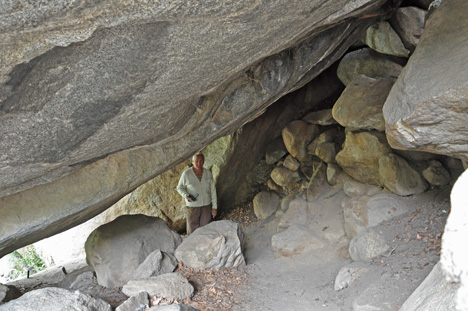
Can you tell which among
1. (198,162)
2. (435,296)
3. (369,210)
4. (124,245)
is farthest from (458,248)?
(198,162)

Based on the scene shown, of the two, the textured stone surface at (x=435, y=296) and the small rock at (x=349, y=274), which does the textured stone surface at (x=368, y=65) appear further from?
the textured stone surface at (x=435, y=296)

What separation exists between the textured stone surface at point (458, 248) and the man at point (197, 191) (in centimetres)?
642

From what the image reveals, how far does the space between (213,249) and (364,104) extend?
347 cm

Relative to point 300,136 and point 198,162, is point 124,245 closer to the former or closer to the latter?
point 198,162

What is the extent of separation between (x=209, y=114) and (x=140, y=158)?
1.28 metres

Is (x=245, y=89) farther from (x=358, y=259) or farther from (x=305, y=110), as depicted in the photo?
(x=305, y=110)

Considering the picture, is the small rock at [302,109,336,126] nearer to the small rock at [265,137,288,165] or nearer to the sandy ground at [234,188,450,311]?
the small rock at [265,137,288,165]

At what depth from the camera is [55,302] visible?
417cm

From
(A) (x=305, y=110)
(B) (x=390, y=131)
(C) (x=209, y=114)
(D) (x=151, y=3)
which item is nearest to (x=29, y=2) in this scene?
(D) (x=151, y=3)

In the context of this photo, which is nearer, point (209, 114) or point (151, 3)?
point (151, 3)

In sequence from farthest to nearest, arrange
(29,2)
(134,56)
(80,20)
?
(134,56), (80,20), (29,2)

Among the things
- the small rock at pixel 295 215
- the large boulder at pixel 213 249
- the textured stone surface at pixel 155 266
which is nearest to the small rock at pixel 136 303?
the textured stone surface at pixel 155 266

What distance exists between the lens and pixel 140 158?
5.65 meters

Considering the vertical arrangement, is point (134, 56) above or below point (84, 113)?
above
